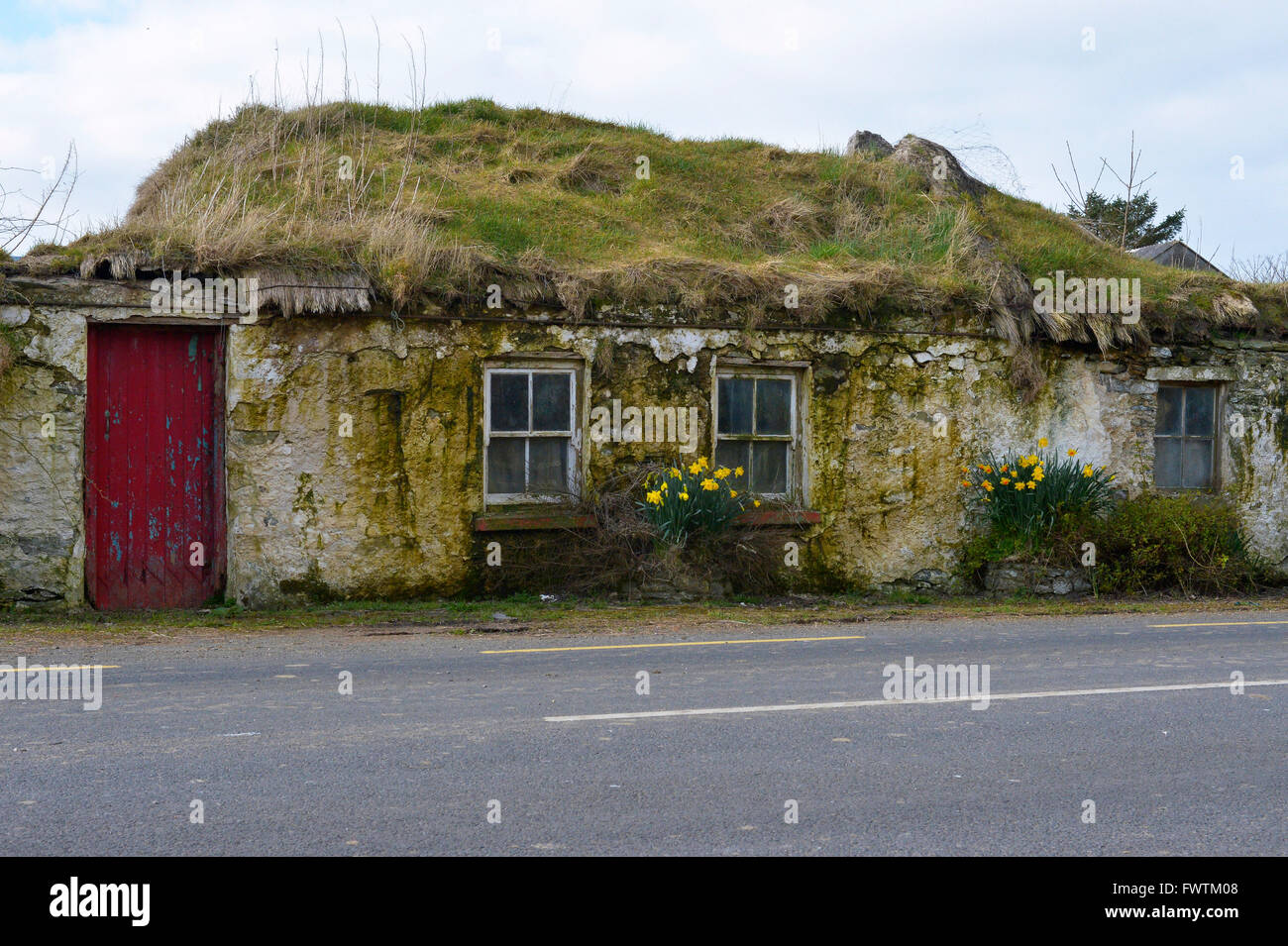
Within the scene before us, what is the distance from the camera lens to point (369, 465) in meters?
10.7

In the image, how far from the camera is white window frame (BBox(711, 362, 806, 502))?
12.0 meters

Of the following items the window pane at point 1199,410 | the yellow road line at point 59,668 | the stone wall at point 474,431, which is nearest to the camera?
the yellow road line at point 59,668

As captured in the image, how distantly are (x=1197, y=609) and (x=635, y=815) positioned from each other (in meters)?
8.57

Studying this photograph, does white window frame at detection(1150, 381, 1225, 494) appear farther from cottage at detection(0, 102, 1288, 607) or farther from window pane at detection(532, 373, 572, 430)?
window pane at detection(532, 373, 572, 430)

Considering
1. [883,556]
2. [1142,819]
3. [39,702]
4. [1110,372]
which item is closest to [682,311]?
[883,556]

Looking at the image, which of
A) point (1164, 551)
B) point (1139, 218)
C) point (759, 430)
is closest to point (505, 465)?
point (759, 430)

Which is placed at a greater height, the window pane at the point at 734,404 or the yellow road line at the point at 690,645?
the window pane at the point at 734,404

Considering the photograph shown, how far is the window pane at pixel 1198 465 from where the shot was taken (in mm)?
13602

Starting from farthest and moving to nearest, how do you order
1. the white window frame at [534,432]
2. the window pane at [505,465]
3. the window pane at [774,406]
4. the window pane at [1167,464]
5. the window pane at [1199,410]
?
the window pane at [1199,410] < the window pane at [1167,464] < the window pane at [774,406] < the window pane at [505,465] < the white window frame at [534,432]

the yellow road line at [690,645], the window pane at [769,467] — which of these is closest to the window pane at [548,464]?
the window pane at [769,467]

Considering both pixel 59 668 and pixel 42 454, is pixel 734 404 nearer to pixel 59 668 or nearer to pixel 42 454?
pixel 42 454

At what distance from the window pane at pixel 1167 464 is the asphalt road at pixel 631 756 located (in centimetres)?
557

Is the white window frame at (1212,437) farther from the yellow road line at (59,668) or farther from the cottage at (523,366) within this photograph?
the yellow road line at (59,668)

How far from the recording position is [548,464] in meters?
11.6
